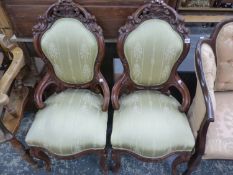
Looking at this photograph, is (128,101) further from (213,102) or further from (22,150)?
(22,150)

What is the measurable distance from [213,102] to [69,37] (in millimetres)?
765

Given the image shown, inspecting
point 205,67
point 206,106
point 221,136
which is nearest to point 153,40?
point 205,67

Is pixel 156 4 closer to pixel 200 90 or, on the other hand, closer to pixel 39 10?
pixel 200 90

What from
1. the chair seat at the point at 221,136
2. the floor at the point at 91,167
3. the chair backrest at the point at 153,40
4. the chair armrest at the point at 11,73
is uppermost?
the chair backrest at the point at 153,40

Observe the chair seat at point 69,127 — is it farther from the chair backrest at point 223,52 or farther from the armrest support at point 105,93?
the chair backrest at point 223,52

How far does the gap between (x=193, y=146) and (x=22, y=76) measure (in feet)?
3.55

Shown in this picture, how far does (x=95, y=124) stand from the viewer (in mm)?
1098

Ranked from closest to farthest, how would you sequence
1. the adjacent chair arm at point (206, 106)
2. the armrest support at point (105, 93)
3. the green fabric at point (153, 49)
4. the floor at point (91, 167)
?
the adjacent chair arm at point (206, 106)
the green fabric at point (153, 49)
the armrest support at point (105, 93)
the floor at point (91, 167)

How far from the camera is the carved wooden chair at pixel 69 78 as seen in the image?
3.47ft

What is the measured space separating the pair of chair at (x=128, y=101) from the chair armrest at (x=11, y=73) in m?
0.15

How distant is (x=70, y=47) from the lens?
1111mm

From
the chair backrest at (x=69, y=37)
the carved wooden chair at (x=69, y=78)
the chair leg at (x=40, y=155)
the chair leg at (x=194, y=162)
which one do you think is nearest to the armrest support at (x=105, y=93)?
the carved wooden chair at (x=69, y=78)

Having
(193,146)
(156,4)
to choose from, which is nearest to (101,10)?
(156,4)

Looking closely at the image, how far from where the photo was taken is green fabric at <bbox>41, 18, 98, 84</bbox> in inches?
42.8
